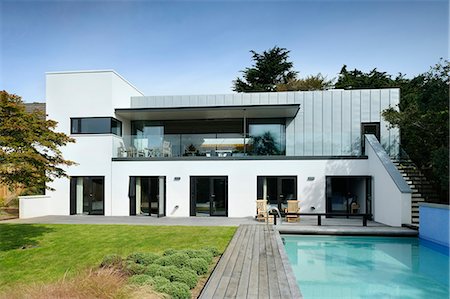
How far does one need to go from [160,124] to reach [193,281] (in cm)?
1489

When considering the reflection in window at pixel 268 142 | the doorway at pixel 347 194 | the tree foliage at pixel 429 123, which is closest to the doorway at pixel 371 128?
the tree foliage at pixel 429 123

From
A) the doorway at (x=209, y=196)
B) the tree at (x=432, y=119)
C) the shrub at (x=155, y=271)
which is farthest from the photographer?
the doorway at (x=209, y=196)

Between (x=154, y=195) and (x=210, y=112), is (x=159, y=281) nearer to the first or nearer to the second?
(x=154, y=195)

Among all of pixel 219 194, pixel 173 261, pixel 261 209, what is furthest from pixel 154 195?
pixel 173 261

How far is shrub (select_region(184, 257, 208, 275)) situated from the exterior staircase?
417 inches

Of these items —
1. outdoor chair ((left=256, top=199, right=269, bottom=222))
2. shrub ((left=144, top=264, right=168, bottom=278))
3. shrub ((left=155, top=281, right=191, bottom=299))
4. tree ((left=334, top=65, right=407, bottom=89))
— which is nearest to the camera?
shrub ((left=155, top=281, right=191, bottom=299))

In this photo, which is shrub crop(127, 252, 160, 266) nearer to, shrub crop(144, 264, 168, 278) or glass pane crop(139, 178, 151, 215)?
shrub crop(144, 264, 168, 278)

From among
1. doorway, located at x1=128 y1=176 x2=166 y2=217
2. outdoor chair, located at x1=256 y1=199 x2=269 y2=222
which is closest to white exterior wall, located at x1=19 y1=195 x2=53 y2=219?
doorway, located at x1=128 y1=176 x2=166 y2=217

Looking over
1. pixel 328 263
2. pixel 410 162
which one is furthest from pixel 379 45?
pixel 328 263

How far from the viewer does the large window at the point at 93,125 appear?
16.7 metres

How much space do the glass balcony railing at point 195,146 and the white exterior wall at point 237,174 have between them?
526mm

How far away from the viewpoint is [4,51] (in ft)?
39.5

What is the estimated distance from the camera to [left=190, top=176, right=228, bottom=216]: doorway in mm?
16016

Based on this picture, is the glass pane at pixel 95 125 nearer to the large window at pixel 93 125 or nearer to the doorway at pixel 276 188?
the large window at pixel 93 125
